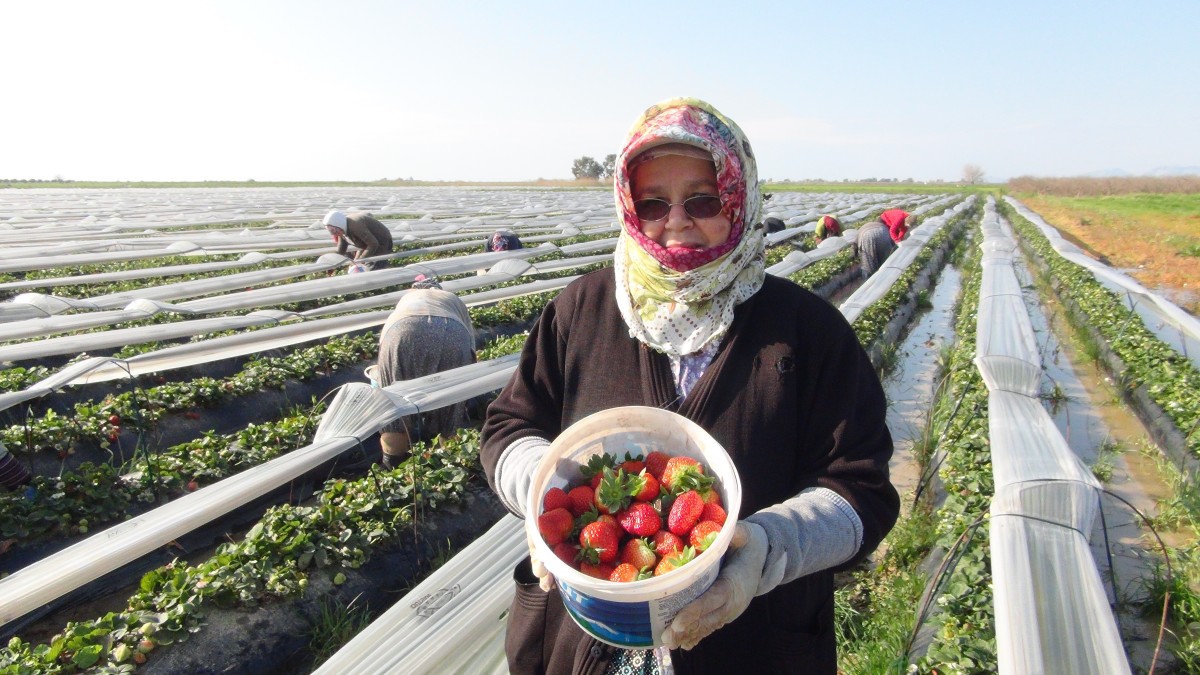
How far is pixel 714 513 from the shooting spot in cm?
126

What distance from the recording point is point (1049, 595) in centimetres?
Result: 228

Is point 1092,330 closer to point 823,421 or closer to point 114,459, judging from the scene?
point 823,421

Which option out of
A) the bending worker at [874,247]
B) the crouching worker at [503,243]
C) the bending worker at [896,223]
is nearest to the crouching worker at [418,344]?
the crouching worker at [503,243]

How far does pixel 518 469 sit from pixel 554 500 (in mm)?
170

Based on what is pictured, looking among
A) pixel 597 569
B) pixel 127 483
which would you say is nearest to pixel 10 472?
pixel 127 483

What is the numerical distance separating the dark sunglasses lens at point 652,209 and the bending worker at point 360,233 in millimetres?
9450

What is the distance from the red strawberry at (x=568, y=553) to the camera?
127 centimetres

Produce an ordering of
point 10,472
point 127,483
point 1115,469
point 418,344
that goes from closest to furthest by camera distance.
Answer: point 10,472 < point 127,483 < point 418,344 < point 1115,469

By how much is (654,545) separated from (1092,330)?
403 inches

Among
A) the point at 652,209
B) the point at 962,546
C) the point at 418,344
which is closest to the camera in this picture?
the point at 652,209

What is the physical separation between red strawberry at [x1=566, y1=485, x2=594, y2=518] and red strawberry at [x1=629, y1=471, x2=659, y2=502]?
9cm

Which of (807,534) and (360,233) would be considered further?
(360,233)

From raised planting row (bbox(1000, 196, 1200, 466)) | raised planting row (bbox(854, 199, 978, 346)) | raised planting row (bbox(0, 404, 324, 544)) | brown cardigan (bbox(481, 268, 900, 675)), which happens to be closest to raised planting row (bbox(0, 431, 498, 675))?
raised planting row (bbox(0, 404, 324, 544))

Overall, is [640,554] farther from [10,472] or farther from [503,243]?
[503,243]
